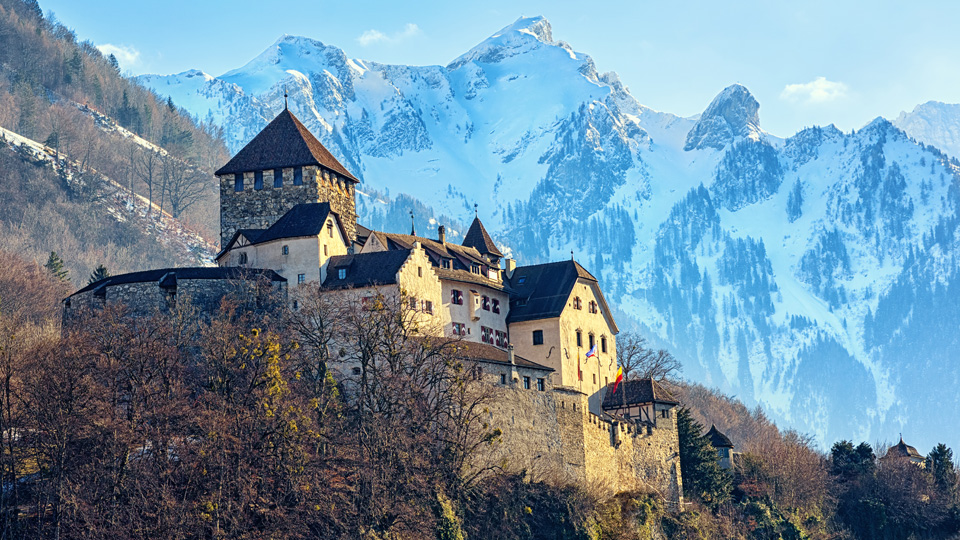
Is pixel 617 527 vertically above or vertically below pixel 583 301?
below

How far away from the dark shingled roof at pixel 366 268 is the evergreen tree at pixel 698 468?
2461cm

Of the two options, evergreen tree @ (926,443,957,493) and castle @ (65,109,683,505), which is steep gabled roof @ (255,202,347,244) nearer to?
castle @ (65,109,683,505)

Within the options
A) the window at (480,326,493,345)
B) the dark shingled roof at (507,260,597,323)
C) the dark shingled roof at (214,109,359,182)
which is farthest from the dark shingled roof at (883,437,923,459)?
the dark shingled roof at (214,109,359,182)

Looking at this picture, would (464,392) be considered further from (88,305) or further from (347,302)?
(88,305)

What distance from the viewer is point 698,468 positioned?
8619cm

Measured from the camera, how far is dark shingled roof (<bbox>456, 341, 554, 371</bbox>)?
7144cm

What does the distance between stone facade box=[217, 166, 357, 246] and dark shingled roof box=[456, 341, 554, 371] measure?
37.8ft

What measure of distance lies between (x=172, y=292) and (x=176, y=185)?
10817cm

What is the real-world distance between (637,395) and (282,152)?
28.1 meters

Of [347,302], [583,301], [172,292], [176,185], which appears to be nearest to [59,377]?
[172,292]

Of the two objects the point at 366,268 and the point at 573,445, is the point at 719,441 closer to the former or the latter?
the point at 573,445

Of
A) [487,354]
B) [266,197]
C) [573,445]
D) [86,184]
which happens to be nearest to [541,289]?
[487,354]

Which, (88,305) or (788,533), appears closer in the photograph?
(88,305)

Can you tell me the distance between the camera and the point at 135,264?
159000 mm
